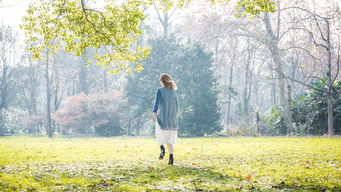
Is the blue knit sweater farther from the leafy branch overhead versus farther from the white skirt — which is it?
the leafy branch overhead

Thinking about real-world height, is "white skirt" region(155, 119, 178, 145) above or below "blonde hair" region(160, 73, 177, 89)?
below

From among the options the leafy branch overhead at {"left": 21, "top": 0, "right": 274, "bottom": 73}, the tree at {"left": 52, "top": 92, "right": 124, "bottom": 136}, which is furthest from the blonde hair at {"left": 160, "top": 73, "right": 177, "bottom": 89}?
the tree at {"left": 52, "top": 92, "right": 124, "bottom": 136}

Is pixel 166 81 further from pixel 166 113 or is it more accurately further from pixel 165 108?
pixel 166 113

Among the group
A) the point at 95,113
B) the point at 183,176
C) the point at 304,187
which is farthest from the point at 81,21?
the point at 95,113

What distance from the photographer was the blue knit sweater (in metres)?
9.32

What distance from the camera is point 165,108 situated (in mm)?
9375

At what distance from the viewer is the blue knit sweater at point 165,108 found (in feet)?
30.6

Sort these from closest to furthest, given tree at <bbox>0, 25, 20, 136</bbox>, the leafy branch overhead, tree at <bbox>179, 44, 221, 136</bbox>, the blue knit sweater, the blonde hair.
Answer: the blue knit sweater, the blonde hair, the leafy branch overhead, tree at <bbox>179, 44, 221, 136</bbox>, tree at <bbox>0, 25, 20, 136</bbox>

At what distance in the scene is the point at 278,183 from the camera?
6.47 metres

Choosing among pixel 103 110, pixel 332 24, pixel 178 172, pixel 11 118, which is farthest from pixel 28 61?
pixel 178 172

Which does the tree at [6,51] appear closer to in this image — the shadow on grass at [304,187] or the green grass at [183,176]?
the green grass at [183,176]

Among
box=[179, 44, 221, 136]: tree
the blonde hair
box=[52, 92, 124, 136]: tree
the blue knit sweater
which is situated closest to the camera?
the blue knit sweater

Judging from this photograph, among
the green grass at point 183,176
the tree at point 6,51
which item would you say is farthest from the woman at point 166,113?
the tree at point 6,51

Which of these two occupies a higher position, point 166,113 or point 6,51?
point 6,51
